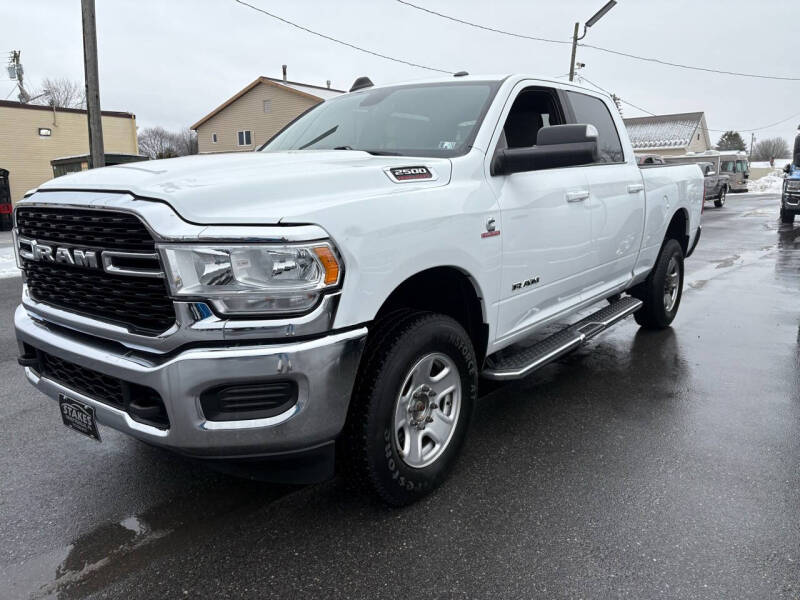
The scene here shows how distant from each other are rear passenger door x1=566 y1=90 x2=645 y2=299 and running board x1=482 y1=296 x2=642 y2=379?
0.67 feet

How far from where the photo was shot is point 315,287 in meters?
2.19

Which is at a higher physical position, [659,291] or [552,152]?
[552,152]

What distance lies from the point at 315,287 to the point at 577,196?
2.16 metres

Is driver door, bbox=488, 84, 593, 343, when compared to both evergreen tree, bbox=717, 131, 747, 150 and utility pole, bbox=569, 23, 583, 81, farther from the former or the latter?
evergreen tree, bbox=717, 131, 747, 150

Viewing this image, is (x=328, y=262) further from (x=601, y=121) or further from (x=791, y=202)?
(x=791, y=202)

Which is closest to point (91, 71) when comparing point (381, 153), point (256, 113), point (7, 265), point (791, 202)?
point (7, 265)

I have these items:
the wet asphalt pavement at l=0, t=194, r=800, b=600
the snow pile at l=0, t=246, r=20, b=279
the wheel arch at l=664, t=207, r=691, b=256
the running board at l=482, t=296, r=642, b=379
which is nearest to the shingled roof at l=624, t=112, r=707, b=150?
the snow pile at l=0, t=246, r=20, b=279

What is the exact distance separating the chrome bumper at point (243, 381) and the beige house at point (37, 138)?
27689 mm

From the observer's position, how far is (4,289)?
8367 millimetres

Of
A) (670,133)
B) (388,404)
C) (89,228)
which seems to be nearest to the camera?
(89,228)

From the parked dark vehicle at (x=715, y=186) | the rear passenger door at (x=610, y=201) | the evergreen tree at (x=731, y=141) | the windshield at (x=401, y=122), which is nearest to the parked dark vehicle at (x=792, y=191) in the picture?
the parked dark vehicle at (x=715, y=186)

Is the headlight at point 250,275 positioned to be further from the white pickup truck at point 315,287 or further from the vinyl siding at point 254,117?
the vinyl siding at point 254,117

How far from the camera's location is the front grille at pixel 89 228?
2200 mm

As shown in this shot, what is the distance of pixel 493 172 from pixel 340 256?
121cm
